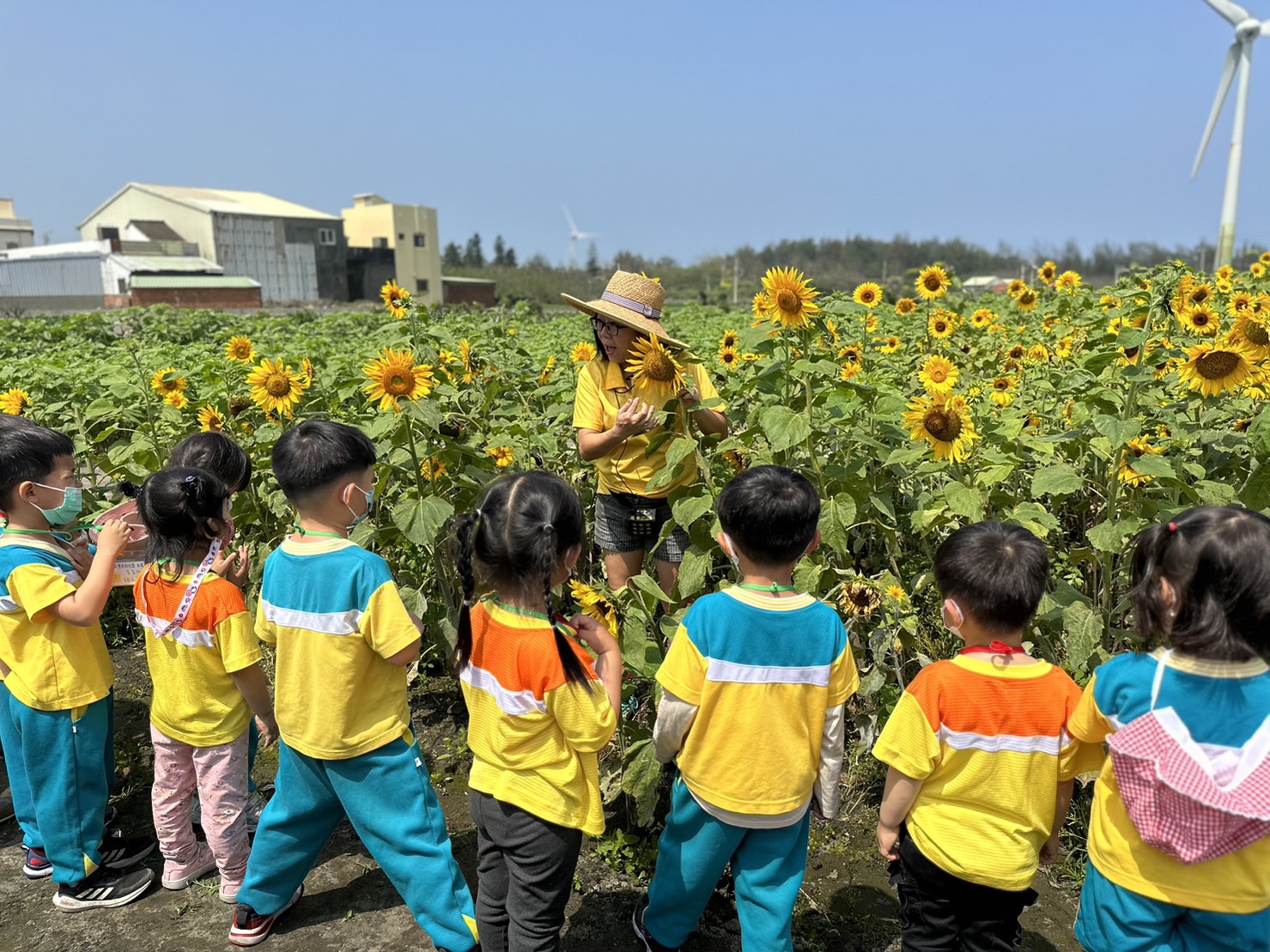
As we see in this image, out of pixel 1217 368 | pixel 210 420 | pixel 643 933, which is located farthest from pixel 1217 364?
pixel 210 420

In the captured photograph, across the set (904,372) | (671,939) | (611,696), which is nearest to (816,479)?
(611,696)

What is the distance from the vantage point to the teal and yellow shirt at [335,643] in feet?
6.61

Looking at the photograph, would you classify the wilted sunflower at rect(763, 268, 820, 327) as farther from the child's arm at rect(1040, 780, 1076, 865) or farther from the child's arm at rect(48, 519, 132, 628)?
the child's arm at rect(48, 519, 132, 628)

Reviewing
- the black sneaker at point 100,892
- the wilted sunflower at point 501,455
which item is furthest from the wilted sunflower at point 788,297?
the black sneaker at point 100,892

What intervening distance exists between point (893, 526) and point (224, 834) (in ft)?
7.27

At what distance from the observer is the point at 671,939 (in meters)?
2.11

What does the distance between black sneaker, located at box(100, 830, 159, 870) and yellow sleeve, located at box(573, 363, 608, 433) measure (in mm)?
1805

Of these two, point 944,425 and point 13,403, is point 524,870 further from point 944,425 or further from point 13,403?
point 13,403

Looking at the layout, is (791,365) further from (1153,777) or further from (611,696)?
(1153,777)

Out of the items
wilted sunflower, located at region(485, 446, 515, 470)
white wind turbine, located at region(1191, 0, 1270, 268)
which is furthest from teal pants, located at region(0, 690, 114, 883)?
white wind turbine, located at region(1191, 0, 1270, 268)

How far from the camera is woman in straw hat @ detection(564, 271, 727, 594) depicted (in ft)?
8.77

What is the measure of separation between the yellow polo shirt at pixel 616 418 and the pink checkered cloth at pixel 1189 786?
5.20ft

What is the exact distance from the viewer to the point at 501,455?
3371 millimetres

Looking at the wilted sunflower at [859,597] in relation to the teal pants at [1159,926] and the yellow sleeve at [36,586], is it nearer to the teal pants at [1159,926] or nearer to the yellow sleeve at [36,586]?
the teal pants at [1159,926]
